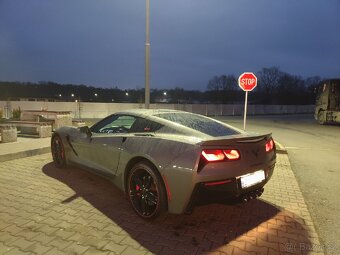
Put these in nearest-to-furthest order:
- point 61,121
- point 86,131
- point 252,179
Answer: point 252,179, point 86,131, point 61,121

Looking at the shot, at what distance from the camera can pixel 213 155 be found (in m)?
3.48

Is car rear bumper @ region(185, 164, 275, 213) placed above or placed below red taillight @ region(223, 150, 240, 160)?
below

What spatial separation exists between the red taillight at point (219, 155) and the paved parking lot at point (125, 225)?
940 mm

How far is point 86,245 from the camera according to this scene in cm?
332

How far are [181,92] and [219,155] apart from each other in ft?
282

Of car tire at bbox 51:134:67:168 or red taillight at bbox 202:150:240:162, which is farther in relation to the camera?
car tire at bbox 51:134:67:168

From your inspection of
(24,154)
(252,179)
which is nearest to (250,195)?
(252,179)

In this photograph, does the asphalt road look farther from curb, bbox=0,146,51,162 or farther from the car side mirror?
curb, bbox=0,146,51,162

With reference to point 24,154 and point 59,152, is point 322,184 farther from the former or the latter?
point 24,154

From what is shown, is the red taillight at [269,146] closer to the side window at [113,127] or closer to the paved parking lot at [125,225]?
the paved parking lot at [125,225]

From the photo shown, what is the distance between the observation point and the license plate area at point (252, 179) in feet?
11.9

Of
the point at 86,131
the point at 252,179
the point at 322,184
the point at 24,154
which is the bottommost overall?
the point at 322,184

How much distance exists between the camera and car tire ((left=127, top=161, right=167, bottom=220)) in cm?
371

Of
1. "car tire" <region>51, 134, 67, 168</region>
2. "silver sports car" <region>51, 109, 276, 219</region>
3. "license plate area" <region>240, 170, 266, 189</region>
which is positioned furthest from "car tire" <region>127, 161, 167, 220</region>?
"car tire" <region>51, 134, 67, 168</region>
